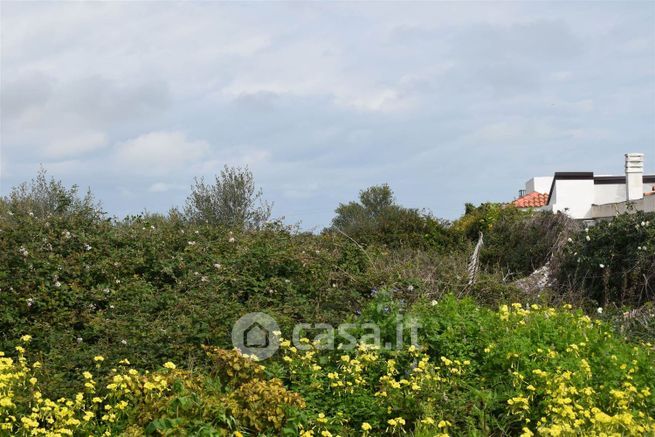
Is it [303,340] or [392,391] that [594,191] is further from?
[392,391]

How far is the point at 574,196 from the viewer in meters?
27.6

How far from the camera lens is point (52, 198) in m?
17.8

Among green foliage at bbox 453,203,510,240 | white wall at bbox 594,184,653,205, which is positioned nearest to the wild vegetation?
green foliage at bbox 453,203,510,240

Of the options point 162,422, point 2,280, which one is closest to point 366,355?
point 162,422

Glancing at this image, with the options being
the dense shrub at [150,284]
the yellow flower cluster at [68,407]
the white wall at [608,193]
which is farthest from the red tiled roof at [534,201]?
the yellow flower cluster at [68,407]

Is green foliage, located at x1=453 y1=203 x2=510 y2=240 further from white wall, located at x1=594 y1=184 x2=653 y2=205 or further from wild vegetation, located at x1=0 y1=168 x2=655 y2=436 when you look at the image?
white wall, located at x1=594 y1=184 x2=653 y2=205

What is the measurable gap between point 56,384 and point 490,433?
129 inches

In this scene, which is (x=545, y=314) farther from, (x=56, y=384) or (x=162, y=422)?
(x=56, y=384)

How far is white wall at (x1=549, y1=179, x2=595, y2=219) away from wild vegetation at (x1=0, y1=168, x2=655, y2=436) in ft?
54.2

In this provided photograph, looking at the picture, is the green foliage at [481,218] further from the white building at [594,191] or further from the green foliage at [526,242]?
the white building at [594,191]

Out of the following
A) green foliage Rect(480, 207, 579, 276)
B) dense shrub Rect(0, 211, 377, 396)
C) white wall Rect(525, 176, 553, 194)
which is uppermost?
white wall Rect(525, 176, 553, 194)

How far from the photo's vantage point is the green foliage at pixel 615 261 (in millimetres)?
10461

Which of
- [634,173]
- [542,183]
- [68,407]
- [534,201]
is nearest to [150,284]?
[68,407]

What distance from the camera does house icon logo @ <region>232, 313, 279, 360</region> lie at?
6.13 metres
